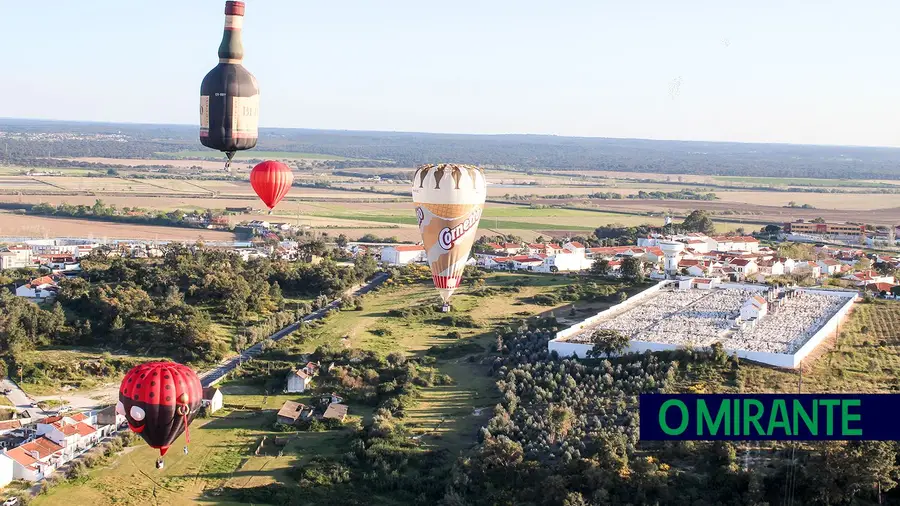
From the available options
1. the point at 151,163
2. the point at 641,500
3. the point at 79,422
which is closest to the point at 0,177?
the point at 151,163

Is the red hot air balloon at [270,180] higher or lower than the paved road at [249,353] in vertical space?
higher

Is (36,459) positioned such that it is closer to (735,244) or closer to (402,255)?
(402,255)

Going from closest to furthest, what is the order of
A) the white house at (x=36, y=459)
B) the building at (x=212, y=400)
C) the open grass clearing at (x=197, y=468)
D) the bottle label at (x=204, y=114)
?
1. the open grass clearing at (x=197, y=468)
2. the bottle label at (x=204, y=114)
3. the white house at (x=36, y=459)
4. the building at (x=212, y=400)

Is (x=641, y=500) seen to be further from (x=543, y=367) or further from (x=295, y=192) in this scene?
(x=295, y=192)

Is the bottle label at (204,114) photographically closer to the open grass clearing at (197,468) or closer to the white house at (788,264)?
the open grass clearing at (197,468)

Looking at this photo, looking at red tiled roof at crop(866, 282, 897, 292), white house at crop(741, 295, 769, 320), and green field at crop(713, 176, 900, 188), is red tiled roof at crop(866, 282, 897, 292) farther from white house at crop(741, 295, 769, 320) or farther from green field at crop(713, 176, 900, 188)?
green field at crop(713, 176, 900, 188)

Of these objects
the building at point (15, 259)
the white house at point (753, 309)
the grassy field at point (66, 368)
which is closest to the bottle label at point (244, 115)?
the grassy field at point (66, 368)

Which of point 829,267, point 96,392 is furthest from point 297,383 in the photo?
point 829,267

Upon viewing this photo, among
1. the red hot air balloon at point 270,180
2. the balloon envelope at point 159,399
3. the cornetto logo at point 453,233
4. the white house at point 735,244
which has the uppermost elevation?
the red hot air balloon at point 270,180
